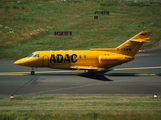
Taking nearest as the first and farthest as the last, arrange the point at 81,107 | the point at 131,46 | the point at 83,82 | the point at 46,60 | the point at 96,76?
1. the point at 81,107
2. the point at 83,82
3. the point at 96,76
4. the point at 46,60
5. the point at 131,46

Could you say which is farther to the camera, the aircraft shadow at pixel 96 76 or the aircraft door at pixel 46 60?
the aircraft door at pixel 46 60

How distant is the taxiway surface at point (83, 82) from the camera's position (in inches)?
848

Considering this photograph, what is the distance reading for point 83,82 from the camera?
84.2 feet

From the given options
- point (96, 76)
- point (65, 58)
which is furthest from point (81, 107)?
point (65, 58)

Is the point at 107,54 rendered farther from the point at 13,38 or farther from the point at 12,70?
the point at 13,38

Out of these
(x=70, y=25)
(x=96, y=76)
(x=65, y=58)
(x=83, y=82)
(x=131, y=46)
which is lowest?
(x=83, y=82)

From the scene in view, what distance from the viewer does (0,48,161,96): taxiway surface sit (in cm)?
2153

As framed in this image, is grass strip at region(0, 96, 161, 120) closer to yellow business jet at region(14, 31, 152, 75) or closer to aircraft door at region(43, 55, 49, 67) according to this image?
yellow business jet at region(14, 31, 152, 75)

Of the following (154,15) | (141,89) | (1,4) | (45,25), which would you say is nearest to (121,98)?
(141,89)

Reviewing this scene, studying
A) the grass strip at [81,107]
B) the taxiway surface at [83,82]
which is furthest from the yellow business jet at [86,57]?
the grass strip at [81,107]

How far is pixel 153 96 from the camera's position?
19422 millimetres

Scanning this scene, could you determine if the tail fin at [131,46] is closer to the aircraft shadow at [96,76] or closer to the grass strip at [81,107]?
the aircraft shadow at [96,76]

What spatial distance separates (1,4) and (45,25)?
3144cm

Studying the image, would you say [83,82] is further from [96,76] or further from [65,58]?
[65,58]
